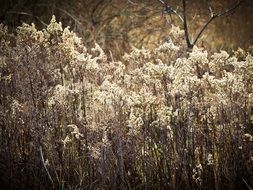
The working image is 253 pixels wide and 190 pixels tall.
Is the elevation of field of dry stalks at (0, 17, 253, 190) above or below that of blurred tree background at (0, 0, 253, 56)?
below

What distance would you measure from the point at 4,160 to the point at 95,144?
0.81 m

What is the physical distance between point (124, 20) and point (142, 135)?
613 centimetres

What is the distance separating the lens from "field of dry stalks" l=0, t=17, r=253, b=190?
2895mm

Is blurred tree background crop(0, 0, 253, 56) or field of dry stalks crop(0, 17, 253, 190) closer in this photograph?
field of dry stalks crop(0, 17, 253, 190)

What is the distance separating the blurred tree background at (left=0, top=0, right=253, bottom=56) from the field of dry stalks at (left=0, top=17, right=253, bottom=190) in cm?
477

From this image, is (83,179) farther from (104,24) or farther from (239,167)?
(104,24)

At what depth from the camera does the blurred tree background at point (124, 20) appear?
796 cm

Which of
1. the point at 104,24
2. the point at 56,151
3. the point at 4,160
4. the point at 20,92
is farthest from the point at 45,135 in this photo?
the point at 104,24

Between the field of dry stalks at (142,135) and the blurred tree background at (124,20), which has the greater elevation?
the blurred tree background at (124,20)

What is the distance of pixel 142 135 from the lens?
299cm

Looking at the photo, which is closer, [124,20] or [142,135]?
[142,135]

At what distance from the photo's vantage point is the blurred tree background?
26.1ft

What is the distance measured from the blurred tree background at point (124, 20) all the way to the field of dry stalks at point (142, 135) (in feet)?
15.7

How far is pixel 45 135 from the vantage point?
3.12m
